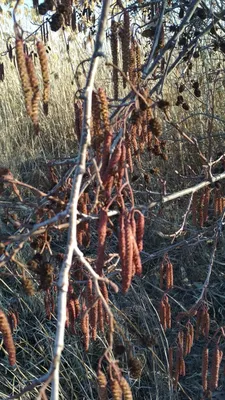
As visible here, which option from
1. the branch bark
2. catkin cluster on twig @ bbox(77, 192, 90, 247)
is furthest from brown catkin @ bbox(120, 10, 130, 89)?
the branch bark

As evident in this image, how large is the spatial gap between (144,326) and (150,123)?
1.48 metres

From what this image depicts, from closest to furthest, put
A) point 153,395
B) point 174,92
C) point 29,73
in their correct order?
point 29,73, point 153,395, point 174,92

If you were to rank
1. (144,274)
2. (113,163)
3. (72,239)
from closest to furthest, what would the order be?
1. (72,239)
2. (113,163)
3. (144,274)

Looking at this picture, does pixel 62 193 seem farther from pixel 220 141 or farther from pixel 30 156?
pixel 30 156

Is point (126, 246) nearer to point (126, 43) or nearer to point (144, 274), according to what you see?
point (126, 43)

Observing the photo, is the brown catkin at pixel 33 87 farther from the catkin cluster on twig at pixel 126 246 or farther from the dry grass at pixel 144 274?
the dry grass at pixel 144 274

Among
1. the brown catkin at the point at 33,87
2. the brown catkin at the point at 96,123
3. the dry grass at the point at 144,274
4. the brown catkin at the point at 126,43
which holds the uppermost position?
the brown catkin at the point at 126,43

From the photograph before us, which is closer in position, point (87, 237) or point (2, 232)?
point (87, 237)

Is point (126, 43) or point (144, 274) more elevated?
point (126, 43)

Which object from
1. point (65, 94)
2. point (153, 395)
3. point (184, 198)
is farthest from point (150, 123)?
point (65, 94)

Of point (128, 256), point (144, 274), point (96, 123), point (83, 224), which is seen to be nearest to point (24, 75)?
point (96, 123)

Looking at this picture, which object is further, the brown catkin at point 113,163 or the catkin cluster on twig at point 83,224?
the catkin cluster on twig at point 83,224

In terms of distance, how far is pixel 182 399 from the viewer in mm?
2271

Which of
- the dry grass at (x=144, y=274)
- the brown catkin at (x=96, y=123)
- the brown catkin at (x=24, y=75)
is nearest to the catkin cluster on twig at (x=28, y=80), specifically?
the brown catkin at (x=24, y=75)
